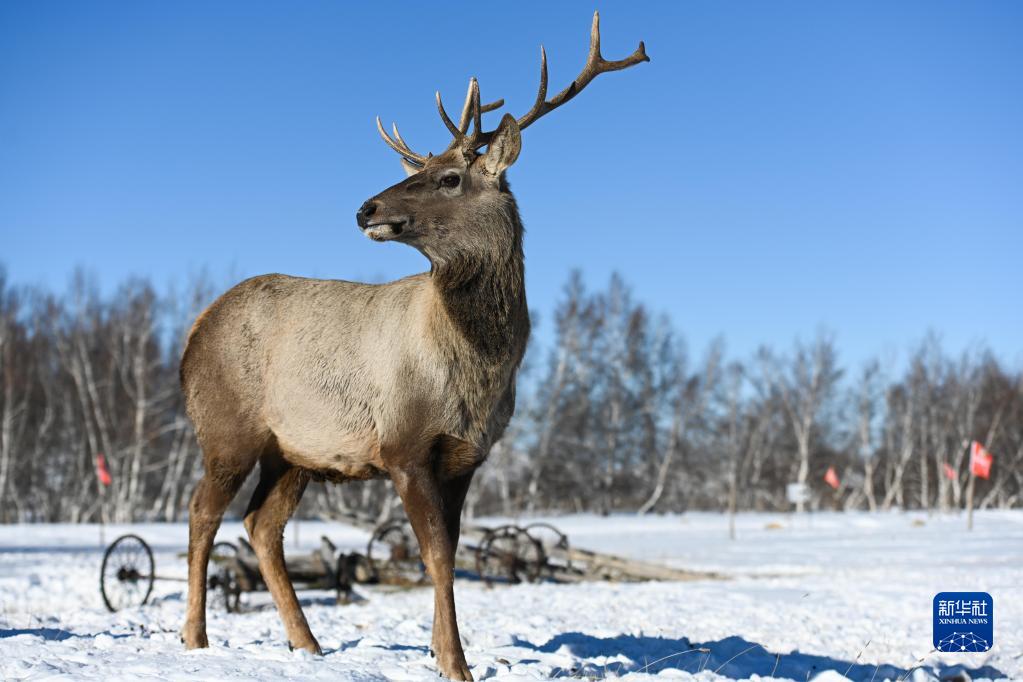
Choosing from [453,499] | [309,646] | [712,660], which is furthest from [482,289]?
[712,660]

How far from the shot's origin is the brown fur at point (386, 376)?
179 inches

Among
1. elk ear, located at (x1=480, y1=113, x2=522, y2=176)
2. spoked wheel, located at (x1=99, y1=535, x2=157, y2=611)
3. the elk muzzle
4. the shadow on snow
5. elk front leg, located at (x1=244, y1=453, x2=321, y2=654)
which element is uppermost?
elk ear, located at (x1=480, y1=113, x2=522, y2=176)

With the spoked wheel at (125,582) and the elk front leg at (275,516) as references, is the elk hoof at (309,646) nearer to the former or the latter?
the elk front leg at (275,516)

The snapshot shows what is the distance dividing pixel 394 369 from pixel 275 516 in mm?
1401

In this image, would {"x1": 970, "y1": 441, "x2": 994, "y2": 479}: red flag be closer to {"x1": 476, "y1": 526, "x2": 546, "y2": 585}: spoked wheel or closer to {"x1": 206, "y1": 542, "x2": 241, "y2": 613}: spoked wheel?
{"x1": 476, "y1": 526, "x2": 546, "y2": 585}: spoked wheel

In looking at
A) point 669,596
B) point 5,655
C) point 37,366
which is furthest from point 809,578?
point 37,366

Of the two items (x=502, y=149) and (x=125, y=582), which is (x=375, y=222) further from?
(x=125, y=582)

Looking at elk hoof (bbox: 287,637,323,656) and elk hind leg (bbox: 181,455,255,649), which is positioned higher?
elk hind leg (bbox: 181,455,255,649)

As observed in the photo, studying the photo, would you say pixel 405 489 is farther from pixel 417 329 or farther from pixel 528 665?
pixel 528 665

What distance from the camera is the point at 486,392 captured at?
4.65 metres

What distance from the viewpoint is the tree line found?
31.0 metres

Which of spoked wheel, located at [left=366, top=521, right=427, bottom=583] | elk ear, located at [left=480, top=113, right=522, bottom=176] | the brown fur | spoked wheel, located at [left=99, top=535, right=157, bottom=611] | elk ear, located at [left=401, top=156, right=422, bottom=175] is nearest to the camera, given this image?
the brown fur

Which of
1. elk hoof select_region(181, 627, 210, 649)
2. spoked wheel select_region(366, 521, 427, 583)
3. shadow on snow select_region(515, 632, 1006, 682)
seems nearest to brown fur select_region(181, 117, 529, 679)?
elk hoof select_region(181, 627, 210, 649)

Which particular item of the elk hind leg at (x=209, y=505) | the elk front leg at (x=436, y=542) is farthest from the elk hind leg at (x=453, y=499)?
the elk hind leg at (x=209, y=505)
